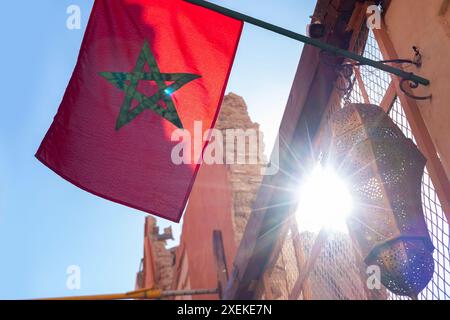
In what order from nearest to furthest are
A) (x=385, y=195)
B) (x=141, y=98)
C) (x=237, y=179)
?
(x=385, y=195), (x=141, y=98), (x=237, y=179)

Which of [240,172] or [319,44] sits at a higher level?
[240,172]

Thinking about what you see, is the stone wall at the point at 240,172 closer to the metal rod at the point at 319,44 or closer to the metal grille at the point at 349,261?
A: the metal grille at the point at 349,261

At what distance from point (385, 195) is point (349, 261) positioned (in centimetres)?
210

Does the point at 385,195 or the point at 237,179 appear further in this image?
the point at 237,179

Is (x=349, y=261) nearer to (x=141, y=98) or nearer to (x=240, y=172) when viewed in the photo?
(x=141, y=98)

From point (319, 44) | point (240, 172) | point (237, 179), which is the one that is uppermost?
point (240, 172)

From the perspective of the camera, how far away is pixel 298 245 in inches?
210

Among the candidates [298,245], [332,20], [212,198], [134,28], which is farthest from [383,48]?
[212,198]

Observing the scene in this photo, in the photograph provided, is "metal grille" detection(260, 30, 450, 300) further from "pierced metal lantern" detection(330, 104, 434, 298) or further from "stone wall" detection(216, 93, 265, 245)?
"stone wall" detection(216, 93, 265, 245)

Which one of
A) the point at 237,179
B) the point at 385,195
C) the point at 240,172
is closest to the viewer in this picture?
the point at 385,195

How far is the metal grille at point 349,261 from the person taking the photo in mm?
2758

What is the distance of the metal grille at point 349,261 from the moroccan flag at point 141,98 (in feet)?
3.30

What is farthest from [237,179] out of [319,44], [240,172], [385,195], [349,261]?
[385,195]

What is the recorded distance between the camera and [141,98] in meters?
3.78
